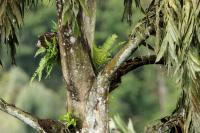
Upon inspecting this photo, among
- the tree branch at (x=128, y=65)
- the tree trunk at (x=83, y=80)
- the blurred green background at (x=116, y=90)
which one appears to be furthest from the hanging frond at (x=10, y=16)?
the blurred green background at (x=116, y=90)

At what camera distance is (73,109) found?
10242 mm

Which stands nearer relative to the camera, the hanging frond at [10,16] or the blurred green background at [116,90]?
the hanging frond at [10,16]

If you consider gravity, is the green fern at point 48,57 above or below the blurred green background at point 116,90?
above

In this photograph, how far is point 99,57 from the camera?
10.5 meters

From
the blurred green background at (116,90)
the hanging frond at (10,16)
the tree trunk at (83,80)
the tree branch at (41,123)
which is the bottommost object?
the blurred green background at (116,90)

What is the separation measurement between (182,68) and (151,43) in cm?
72

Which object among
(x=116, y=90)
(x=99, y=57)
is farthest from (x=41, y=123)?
(x=116, y=90)

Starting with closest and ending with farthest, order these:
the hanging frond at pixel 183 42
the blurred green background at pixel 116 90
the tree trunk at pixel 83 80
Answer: the hanging frond at pixel 183 42
the tree trunk at pixel 83 80
the blurred green background at pixel 116 90

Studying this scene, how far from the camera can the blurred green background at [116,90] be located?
4903 centimetres

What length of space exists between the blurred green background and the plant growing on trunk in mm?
32549

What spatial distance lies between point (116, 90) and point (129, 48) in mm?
37046

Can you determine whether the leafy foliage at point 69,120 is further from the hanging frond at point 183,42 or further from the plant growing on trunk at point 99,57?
the hanging frond at point 183,42

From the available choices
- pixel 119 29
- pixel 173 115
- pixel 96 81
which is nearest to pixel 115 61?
pixel 96 81

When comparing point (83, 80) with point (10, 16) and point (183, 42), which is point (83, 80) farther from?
point (183, 42)
